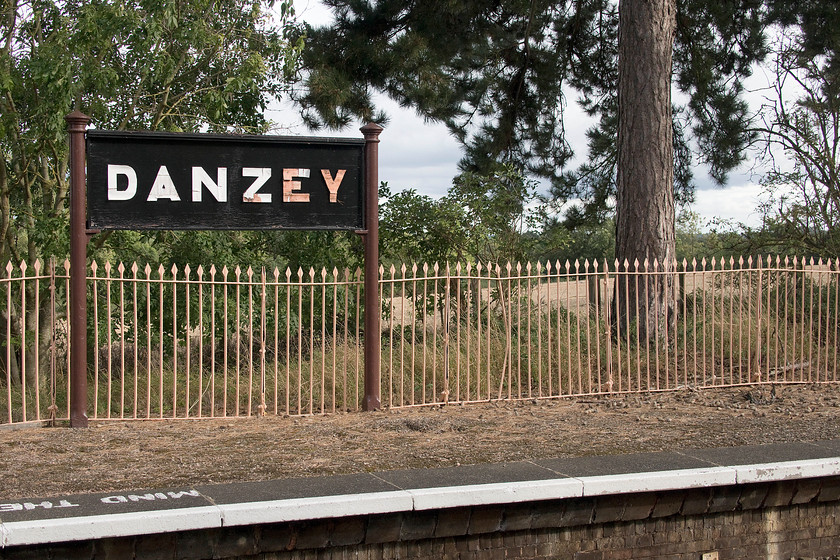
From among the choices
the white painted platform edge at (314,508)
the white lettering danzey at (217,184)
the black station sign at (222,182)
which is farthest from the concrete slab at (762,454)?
the white lettering danzey at (217,184)

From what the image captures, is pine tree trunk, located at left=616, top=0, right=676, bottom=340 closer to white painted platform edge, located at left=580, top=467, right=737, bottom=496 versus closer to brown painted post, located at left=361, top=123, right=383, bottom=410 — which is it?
brown painted post, located at left=361, top=123, right=383, bottom=410

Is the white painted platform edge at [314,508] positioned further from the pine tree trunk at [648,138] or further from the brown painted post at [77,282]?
the pine tree trunk at [648,138]

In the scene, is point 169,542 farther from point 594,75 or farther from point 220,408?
point 594,75

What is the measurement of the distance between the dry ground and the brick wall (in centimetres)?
103

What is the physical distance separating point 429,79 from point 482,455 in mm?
9436

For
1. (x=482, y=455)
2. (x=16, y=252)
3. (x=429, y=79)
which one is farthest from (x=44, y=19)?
(x=482, y=455)

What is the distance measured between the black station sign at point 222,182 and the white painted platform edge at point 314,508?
3.97 metres

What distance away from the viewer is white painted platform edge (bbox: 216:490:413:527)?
4.55 meters

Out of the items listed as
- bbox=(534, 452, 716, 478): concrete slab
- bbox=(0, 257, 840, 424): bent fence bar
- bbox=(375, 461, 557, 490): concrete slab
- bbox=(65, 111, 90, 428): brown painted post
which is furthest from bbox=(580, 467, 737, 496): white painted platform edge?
bbox=(65, 111, 90, 428): brown painted post

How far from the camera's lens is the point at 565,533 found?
5.34 metres

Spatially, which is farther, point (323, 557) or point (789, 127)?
point (789, 127)

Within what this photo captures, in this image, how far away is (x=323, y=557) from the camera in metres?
4.88

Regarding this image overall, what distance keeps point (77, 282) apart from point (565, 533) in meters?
4.76

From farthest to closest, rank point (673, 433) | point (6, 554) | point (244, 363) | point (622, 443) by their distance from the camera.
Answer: point (244, 363) < point (673, 433) < point (622, 443) < point (6, 554)
